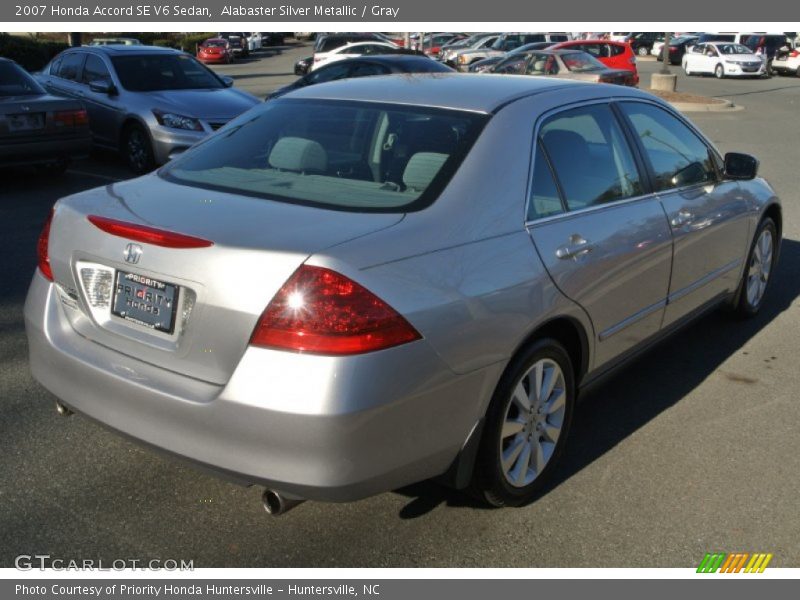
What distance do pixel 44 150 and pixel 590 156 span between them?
7.82 meters

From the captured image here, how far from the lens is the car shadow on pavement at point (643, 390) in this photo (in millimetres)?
Answer: 3729

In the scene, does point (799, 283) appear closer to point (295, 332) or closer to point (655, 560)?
point (655, 560)

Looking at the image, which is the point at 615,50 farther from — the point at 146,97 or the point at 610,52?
the point at 146,97

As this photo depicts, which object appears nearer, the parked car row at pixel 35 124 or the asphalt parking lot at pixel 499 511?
the asphalt parking lot at pixel 499 511

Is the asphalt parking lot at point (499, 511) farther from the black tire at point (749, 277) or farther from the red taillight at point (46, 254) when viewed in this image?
the red taillight at point (46, 254)

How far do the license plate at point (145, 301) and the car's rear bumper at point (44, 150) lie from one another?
748 centimetres

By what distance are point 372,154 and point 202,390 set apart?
1.31 meters

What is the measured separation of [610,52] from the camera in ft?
91.6

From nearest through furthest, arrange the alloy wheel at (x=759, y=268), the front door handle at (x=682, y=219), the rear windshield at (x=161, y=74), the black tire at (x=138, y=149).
→ the front door handle at (x=682, y=219)
the alloy wheel at (x=759, y=268)
the black tire at (x=138, y=149)
the rear windshield at (x=161, y=74)

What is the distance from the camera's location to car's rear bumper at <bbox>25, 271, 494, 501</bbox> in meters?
2.74

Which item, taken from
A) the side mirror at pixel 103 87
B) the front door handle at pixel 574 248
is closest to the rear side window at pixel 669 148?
the front door handle at pixel 574 248

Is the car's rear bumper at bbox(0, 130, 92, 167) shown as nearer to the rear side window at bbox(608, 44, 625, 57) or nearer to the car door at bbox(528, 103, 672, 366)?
the car door at bbox(528, 103, 672, 366)

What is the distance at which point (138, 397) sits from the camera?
10.0 ft

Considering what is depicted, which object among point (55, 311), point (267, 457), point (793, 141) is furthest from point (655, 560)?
point (793, 141)
